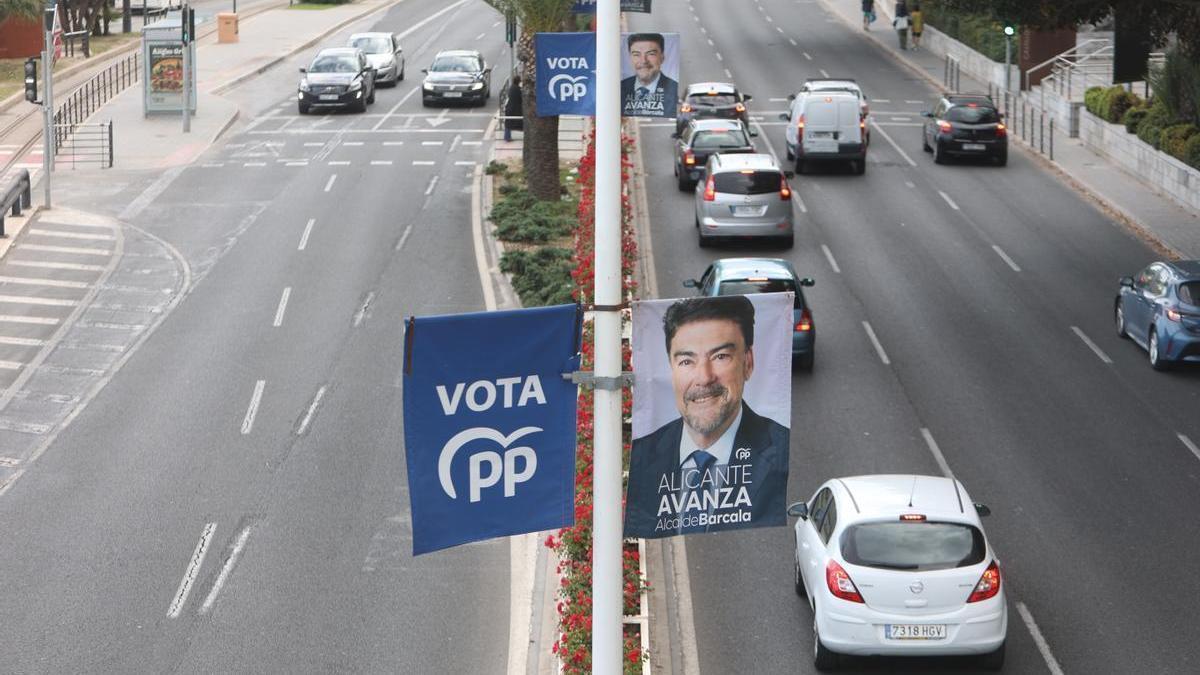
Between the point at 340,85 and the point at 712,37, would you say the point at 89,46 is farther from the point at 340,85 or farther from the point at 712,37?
the point at 712,37

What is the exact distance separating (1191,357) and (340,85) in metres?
A: 31.4

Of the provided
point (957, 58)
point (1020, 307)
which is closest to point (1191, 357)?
point (1020, 307)

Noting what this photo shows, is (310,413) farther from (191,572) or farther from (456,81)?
(456,81)

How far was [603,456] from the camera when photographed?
8.57 m

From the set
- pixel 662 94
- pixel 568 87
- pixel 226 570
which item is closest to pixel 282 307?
pixel 568 87

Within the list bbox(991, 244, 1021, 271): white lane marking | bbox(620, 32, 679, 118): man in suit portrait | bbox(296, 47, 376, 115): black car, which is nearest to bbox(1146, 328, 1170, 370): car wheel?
bbox(991, 244, 1021, 271): white lane marking

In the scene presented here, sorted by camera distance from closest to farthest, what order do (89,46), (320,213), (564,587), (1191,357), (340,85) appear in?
(564,587) → (1191,357) → (320,213) → (340,85) → (89,46)

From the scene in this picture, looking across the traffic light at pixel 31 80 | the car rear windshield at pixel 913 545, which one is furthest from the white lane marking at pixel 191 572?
the traffic light at pixel 31 80

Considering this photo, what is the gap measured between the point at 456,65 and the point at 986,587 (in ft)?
135

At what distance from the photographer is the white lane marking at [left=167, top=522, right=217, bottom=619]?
56.4 ft

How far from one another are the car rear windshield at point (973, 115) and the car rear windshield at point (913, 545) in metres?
30.0

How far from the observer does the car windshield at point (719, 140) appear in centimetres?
3903

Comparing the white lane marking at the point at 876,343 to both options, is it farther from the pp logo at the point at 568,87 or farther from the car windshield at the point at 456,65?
the car windshield at the point at 456,65

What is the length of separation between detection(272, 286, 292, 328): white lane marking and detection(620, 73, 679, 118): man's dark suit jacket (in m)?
6.96
